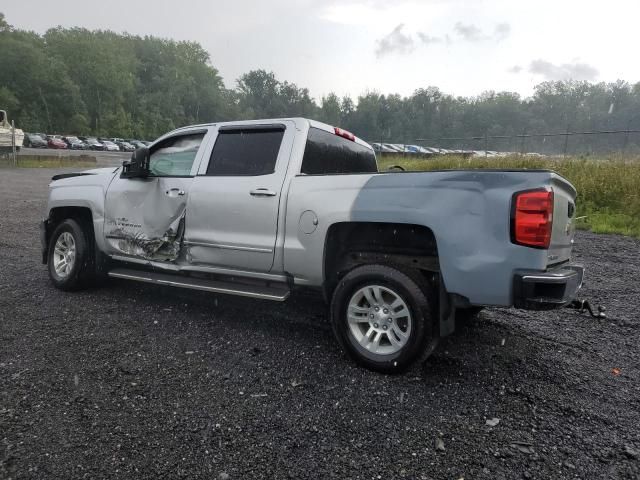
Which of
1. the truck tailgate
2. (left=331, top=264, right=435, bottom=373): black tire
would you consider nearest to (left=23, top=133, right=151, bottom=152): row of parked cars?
(left=331, top=264, right=435, bottom=373): black tire

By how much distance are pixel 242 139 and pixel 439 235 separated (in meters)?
2.14

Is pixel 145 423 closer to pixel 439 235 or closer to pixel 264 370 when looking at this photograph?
pixel 264 370

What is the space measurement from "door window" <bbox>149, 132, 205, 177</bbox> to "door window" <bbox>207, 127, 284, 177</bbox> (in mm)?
310

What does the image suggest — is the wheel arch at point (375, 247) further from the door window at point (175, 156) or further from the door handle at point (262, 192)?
the door window at point (175, 156)

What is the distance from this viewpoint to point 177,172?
4.37 m

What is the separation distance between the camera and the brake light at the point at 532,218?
259 centimetres

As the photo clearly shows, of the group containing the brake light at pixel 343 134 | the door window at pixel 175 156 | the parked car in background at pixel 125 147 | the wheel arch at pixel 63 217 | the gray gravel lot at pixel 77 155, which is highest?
the parked car in background at pixel 125 147

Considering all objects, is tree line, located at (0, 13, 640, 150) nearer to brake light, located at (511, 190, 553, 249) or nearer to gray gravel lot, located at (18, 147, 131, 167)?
gray gravel lot, located at (18, 147, 131, 167)

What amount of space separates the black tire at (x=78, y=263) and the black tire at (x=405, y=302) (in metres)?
3.08

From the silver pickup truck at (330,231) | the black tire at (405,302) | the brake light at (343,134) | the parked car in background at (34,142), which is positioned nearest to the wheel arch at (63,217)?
the silver pickup truck at (330,231)

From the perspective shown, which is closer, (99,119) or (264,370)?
(264,370)

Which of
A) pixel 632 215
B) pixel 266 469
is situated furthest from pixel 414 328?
pixel 632 215

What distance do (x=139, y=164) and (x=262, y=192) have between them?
160 centimetres

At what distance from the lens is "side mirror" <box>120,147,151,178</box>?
14.4 ft
